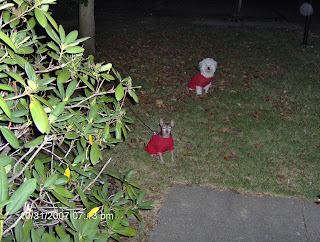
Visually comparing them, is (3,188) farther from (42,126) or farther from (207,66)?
(207,66)

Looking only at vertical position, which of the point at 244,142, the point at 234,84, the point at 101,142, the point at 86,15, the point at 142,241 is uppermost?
the point at 86,15

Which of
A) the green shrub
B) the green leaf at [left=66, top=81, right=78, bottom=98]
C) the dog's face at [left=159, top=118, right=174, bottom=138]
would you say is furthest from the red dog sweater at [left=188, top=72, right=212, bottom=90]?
the green leaf at [left=66, top=81, right=78, bottom=98]

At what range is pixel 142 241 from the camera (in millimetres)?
3627

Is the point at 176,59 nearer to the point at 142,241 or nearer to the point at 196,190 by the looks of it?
the point at 196,190

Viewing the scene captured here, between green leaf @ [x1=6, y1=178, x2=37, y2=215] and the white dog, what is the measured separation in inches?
214

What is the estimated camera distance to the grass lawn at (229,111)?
476 centimetres

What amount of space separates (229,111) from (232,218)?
3051 mm

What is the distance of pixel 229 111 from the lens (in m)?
6.62

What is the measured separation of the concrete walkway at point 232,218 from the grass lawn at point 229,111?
0.20m

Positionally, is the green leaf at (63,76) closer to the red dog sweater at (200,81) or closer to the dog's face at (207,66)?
the dog's face at (207,66)

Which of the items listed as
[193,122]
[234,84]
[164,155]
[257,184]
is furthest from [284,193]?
[234,84]

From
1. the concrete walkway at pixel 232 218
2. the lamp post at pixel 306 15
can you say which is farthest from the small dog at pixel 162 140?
the lamp post at pixel 306 15

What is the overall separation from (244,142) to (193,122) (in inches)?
41.7

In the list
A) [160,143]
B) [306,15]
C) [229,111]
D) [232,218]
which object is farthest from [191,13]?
[232,218]
